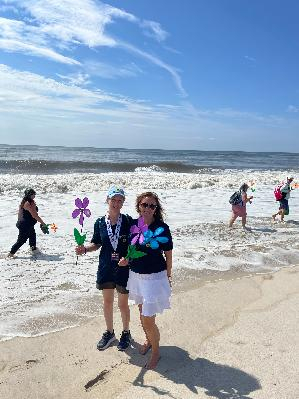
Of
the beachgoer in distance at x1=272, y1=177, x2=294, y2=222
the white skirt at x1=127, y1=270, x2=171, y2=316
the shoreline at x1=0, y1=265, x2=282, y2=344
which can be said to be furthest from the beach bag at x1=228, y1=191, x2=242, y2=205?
the white skirt at x1=127, y1=270, x2=171, y2=316

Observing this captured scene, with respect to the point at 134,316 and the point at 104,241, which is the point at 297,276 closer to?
the point at 134,316

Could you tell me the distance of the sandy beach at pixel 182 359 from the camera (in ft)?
11.9

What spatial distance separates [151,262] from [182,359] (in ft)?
3.68

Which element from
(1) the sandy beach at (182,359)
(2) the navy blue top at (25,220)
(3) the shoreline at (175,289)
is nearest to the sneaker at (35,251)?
(2) the navy blue top at (25,220)

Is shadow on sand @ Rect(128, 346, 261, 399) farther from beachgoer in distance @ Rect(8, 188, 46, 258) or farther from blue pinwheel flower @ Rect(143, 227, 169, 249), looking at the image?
beachgoer in distance @ Rect(8, 188, 46, 258)

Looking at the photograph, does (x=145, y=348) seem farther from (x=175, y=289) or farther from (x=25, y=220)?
(x=25, y=220)

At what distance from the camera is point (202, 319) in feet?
16.6

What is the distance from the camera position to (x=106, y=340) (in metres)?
4.44

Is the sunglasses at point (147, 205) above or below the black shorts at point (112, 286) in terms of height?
above

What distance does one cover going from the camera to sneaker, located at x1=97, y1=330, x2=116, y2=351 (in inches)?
171

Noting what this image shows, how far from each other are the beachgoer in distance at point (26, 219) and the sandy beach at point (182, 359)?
3.77m

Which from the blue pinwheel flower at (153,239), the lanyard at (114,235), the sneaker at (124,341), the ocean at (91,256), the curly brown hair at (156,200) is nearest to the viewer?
the blue pinwheel flower at (153,239)

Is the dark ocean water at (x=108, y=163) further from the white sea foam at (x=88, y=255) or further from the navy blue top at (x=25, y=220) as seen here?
the navy blue top at (x=25, y=220)

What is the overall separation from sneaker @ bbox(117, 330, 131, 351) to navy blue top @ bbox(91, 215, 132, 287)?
63cm
